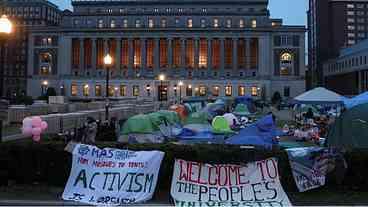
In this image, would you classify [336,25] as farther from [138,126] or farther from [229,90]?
[138,126]

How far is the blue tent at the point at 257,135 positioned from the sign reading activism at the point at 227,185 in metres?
5.25

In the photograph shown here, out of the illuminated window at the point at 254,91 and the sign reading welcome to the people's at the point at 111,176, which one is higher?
the illuminated window at the point at 254,91

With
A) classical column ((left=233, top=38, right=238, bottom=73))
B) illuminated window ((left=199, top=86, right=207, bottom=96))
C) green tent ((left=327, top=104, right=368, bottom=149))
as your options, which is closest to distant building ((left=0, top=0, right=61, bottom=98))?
illuminated window ((left=199, top=86, right=207, bottom=96))

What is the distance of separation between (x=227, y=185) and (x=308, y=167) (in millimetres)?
2589

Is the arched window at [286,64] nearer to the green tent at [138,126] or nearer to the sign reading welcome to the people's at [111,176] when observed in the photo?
the green tent at [138,126]

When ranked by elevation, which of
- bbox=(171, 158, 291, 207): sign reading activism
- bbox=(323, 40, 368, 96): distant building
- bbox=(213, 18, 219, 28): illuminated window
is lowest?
bbox=(171, 158, 291, 207): sign reading activism

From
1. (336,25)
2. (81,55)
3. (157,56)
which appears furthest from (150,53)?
(336,25)

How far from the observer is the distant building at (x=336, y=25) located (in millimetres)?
174750

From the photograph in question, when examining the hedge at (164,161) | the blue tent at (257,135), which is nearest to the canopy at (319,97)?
the blue tent at (257,135)

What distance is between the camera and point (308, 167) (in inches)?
492

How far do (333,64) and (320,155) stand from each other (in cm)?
14879

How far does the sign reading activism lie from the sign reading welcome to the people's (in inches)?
27.8

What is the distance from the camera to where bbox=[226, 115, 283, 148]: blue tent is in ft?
57.2

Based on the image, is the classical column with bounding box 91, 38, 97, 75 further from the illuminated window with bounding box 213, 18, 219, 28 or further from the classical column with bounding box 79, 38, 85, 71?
the illuminated window with bounding box 213, 18, 219, 28
